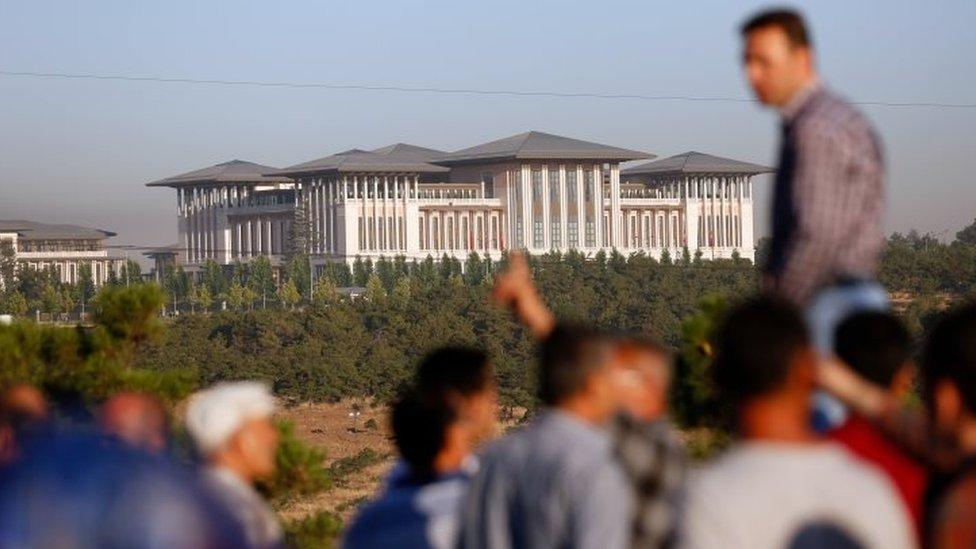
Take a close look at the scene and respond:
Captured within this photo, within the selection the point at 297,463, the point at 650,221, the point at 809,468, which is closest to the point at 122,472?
the point at 809,468

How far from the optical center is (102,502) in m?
2.95

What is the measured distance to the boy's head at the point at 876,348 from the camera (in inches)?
167

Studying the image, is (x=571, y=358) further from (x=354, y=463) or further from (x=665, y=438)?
(x=354, y=463)

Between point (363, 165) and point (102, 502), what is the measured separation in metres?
92.7

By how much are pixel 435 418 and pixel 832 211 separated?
1.06m

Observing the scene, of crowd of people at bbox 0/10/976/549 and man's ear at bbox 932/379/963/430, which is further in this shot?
man's ear at bbox 932/379/963/430

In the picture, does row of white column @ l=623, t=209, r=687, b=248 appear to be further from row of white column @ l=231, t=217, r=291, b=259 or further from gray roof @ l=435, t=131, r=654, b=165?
row of white column @ l=231, t=217, r=291, b=259

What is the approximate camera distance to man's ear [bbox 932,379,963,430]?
4020 millimetres

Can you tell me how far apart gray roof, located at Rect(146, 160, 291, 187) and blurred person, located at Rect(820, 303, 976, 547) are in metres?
98.4

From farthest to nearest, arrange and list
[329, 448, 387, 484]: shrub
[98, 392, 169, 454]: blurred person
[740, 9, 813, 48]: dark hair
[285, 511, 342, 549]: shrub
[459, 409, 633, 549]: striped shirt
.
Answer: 1. [329, 448, 387, 484]: shrub
2. [285, 511, 342, 549]: shrub
3. [98, 392, 169, 454]: blurred person
4. [740, 9, 813, 48]: dark hair
5. [459, 409, 633, 549]: striped shirt

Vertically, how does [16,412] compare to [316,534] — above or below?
above

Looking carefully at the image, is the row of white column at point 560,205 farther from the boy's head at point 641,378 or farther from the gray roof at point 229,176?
the boy's head at point 641,378

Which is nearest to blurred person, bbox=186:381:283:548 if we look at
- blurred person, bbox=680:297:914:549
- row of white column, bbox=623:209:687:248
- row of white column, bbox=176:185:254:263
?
blurred person, bbox=680:297:914:549

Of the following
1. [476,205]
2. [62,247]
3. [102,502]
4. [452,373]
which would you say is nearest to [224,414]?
[452,373]
